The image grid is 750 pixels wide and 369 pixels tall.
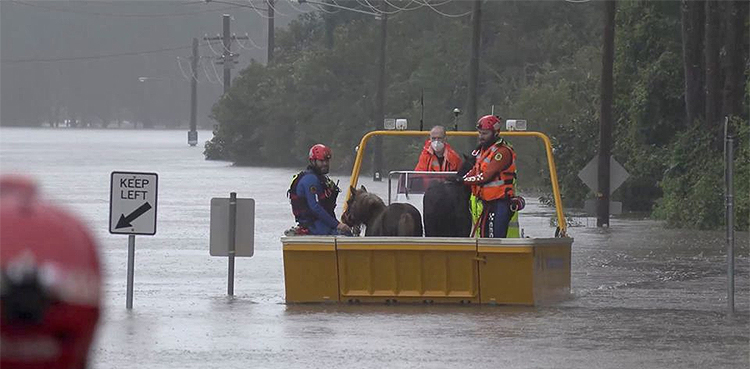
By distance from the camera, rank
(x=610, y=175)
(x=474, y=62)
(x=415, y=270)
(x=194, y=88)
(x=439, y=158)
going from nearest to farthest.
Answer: (x=415, y=270) < (x=439, y=158) < (x=610, y=175) < (x=474, y=62) < (x=194, y=88)

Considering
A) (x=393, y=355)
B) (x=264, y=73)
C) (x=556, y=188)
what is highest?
(x=264, y=73)

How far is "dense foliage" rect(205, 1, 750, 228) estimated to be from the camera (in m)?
34.4

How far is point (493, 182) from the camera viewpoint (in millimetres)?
14211

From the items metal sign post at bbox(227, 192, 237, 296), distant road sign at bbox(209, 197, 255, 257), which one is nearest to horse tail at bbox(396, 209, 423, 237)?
distant road sign at bbox(209, 197, 255, 257)

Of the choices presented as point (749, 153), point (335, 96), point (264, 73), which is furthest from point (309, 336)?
point (264, 73)

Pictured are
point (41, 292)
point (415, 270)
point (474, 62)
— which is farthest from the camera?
point (474, 62)

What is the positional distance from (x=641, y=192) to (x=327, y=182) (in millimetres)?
22048

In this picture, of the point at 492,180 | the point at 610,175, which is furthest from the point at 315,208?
the point at 610,175

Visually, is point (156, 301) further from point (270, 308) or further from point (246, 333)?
point (246, 333)

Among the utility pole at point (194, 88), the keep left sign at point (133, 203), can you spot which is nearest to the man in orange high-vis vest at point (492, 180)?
the keep left sign at point (133, 203)

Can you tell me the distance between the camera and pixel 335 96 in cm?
7688

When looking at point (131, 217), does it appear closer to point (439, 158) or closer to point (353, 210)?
point (353, 210)

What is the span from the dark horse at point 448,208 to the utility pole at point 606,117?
1484cm

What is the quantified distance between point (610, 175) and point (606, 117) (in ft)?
3.72
